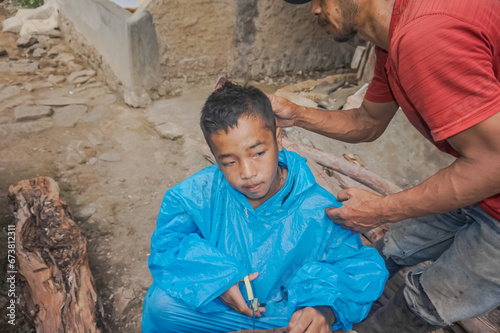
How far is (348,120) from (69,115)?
384 cm

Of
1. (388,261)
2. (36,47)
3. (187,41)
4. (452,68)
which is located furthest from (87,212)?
(36,47)

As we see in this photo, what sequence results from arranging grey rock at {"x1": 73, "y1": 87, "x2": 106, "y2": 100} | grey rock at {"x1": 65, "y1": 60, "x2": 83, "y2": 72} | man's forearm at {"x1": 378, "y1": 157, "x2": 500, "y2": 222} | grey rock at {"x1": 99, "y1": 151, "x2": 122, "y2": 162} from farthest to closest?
grey rock at {"x1": 65, "y1": 60, "x2": 83, "y2": 72}, grey rock at {"x1": 73, "y1": 87, "x2": 106, "y2": 100}, grey rock at {"x1": 99, "y1": 151, "x2": 122, "y2": 162}, man's forearm at {"x1": 378, "y1": 157, "x2": 500, "y2": 222}

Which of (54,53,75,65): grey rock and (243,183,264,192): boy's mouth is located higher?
(243,183,264,192): boy's mouth

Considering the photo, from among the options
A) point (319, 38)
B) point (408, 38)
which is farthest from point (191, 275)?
point (319, 38)

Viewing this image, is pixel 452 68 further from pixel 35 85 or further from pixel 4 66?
pixel 4 66

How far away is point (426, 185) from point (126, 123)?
3.93 meters

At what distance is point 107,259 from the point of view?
287 cm

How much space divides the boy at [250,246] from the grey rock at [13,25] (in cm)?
690

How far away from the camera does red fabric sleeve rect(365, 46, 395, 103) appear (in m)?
2.01

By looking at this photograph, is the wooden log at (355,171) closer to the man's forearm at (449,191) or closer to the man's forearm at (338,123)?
the man's forearm at (338,123)

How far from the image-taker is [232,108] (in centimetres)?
167

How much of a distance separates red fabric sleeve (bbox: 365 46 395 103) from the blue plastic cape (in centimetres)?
64

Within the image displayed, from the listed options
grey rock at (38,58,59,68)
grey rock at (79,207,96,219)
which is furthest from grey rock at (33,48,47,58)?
grey rock at (79,207,96,219)

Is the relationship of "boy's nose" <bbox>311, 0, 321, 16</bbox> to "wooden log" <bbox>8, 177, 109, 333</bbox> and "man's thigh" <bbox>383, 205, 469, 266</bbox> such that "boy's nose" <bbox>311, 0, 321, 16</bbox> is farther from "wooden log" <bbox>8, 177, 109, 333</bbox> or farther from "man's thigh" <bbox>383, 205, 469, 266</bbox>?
"wooden log" <bbox>8, 177, 109, 333</bbox>
